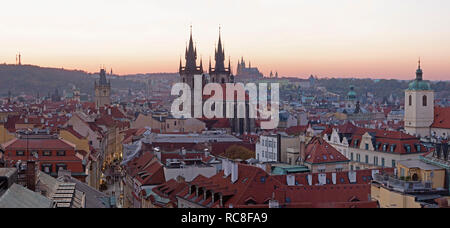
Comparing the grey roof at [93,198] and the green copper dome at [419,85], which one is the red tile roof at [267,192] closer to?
the grey roof at [93,198]

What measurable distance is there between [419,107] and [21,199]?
6641 centimetres

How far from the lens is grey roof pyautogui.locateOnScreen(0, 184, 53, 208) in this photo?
632 inches

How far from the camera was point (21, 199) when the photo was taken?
17734 millimetres

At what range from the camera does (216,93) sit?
345ft

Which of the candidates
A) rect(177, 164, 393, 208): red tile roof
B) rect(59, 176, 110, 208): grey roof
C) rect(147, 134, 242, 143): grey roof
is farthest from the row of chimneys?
rect(147, 134, 242, 143): grey roof

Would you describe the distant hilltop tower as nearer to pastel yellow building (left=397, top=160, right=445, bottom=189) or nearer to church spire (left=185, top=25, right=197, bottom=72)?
church spire (left=185, top=25, right=197, bottom=72)

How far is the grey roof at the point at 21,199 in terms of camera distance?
16.0 metres

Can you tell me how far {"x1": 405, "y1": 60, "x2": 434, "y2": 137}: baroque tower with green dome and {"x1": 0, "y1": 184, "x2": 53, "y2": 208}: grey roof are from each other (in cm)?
6419
